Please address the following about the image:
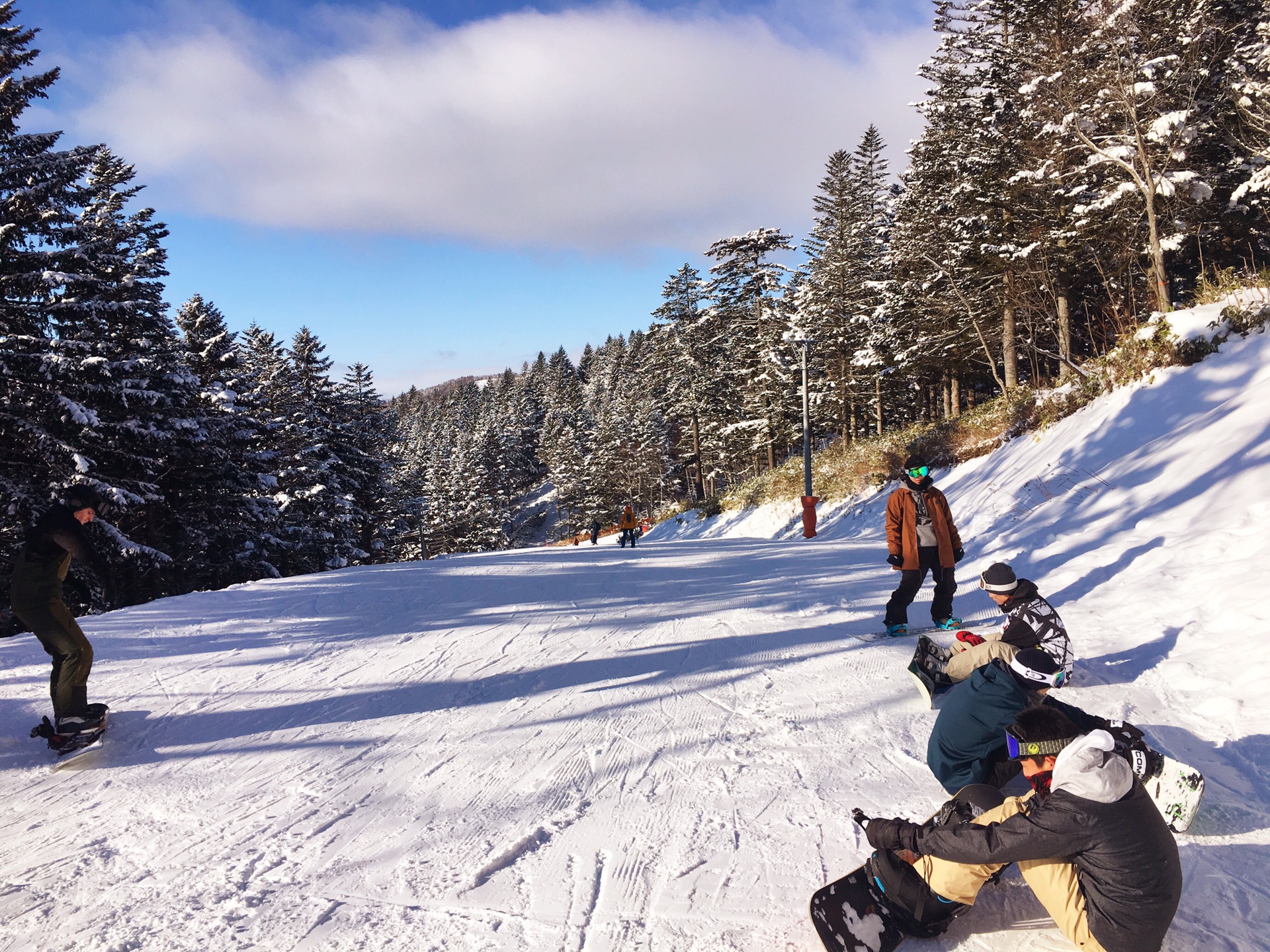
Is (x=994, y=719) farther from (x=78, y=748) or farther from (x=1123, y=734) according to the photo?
(x=78, y=748)

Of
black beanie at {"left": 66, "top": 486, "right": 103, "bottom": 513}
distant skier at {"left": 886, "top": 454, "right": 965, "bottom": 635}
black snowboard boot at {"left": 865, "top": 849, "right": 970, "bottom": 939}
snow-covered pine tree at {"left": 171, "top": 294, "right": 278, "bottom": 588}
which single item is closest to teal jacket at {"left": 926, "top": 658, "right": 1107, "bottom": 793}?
black snowboard boot at {"left": 865, "top": 849, "right": 970, "bottom": 939}

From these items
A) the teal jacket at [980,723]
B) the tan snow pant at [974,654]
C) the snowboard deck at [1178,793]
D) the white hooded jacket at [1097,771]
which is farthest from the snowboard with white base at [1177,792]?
the white hooded jacket at [1097,771]

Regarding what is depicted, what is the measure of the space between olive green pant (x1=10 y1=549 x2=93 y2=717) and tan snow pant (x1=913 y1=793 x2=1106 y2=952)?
525 centimetres

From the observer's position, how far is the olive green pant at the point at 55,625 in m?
4.41

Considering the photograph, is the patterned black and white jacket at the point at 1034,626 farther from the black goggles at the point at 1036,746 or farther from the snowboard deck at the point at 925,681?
the black goggles at the point at 1036,746

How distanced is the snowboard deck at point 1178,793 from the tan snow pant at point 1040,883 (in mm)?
1078

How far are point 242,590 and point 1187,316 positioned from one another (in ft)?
52.0

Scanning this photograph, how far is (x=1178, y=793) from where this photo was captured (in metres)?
3.19

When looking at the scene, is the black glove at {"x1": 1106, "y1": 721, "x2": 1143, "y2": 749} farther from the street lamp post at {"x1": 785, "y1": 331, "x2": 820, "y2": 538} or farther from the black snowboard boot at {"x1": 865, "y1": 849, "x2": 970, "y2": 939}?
the street lamp post at {"x1": 785, "y1": 331, "x2": 820, "y2": 538}

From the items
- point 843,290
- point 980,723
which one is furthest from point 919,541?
point 843,290

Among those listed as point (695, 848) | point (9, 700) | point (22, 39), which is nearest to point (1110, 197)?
point (695, 848)

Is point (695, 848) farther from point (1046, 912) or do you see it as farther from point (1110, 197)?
point (1110, 197)

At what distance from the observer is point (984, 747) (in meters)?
3.40

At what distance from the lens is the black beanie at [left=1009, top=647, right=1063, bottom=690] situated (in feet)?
11.2
